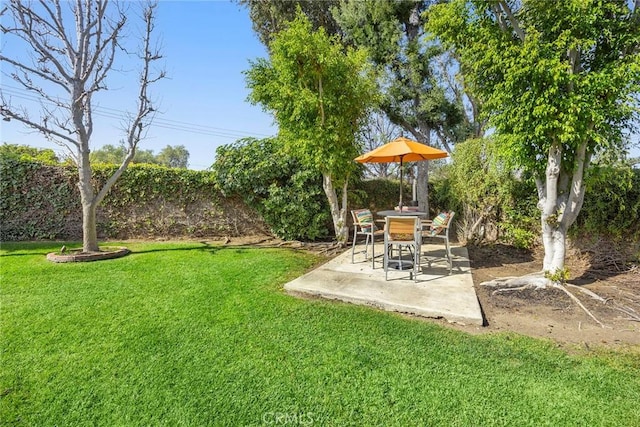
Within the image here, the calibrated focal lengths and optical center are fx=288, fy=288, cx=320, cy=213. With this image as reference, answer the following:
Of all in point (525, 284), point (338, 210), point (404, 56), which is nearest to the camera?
point (525, 284)

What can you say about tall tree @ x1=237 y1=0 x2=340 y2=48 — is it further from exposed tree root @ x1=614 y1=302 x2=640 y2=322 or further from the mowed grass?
exposed tree root @ x1=614 y1=302 x2=640 y2=322

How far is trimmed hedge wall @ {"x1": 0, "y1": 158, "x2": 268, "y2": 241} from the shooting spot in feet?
27.0

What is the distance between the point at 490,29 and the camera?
4.15 metres

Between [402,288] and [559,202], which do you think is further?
[559,202]

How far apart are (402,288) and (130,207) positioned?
27.5 ft

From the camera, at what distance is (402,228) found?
4.48 metres

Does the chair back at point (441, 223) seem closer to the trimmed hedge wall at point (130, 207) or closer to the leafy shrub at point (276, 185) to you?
the leafy shrub at point (276, 185)

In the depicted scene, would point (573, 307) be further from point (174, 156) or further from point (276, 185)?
point (174, 156)

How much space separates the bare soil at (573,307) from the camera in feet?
9.89

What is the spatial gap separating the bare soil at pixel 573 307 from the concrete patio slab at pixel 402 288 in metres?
0.18

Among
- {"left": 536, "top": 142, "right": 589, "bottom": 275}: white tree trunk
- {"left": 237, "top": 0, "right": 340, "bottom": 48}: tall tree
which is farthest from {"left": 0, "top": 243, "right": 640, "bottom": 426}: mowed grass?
{"left": 237, "top": 0, "right": 340, "bottom": 48}: tall tree

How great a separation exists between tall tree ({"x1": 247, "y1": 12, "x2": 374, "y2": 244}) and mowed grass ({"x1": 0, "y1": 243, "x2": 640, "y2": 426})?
3.91 metres

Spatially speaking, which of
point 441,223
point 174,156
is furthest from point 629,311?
point 174,156

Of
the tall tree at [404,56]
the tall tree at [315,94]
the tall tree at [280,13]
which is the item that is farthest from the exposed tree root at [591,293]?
the tall tree at [280,13]
